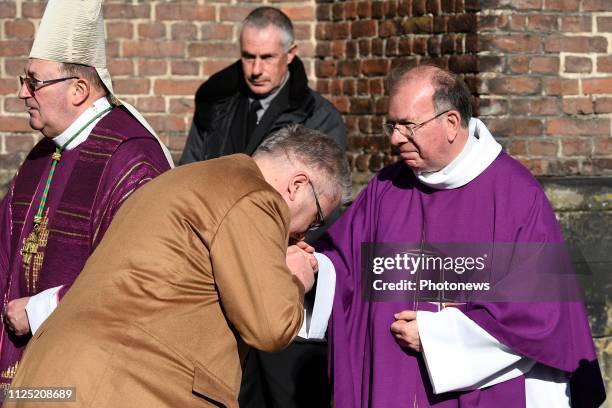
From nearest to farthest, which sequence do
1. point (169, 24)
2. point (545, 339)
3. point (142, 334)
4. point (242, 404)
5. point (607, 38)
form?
Answer: point (142, 334) < point (545, 339) < point (242, 404) < point (607, 38) < point (169, 24)

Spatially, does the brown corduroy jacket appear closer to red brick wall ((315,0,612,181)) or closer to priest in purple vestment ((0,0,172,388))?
priest in purple vestment ((0,0,172,388))

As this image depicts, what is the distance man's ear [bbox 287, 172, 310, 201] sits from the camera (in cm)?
404

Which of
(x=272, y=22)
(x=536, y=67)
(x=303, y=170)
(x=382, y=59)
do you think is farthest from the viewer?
A: (x=382, y=59)

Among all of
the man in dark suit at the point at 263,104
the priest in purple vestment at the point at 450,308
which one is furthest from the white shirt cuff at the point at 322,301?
the man in dark suit at the point at 263,104

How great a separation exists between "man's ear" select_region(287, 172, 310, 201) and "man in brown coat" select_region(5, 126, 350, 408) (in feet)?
0.72

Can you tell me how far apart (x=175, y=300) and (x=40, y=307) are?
1.01 meters

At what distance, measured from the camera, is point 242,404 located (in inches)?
251

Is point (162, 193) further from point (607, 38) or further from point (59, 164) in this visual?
point (607, 38)

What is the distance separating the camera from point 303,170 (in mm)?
4051

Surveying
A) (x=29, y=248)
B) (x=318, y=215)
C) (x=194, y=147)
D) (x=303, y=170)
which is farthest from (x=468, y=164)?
(x=194, y=147)

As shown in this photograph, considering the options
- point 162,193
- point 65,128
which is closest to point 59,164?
point 65,128

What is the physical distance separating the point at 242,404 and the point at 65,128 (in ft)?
6.90

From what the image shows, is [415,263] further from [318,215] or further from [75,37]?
[75,37]

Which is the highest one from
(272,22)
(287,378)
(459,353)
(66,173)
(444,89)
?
(272,22)
